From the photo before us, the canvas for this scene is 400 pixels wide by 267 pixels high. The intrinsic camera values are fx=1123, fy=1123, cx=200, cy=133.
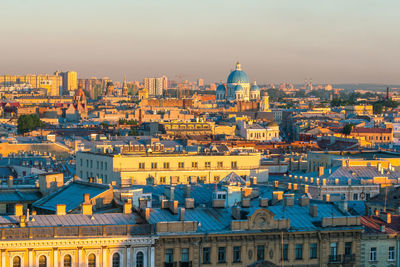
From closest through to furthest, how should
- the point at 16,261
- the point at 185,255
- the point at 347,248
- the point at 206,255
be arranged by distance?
the point at 16,261, the point at 185,255, the point at 206,255, the point at 347,248

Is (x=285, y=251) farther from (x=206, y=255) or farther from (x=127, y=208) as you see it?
(x=127, y=208)

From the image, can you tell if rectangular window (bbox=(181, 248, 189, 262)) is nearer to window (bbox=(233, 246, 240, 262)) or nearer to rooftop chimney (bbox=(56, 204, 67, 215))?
window (bbox=(233, 246, 240, 262))

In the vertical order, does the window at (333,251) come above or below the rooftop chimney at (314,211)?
below

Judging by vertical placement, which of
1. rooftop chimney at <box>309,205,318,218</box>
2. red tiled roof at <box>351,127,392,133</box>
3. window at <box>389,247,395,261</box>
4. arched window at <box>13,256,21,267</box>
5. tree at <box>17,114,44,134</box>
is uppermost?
rooftop chimney at <box>309,205,318,218</box>

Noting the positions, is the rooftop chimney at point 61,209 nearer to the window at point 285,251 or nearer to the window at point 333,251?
the window at point 285,251

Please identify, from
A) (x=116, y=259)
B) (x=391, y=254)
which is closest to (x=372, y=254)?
(x=391, y=254)

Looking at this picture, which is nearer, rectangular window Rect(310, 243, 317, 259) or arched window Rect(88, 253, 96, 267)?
arched window Rect(88, 253, 96, 267)

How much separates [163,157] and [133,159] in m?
1.98

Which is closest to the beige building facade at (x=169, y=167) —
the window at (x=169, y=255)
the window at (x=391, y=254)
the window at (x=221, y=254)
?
the window at (x=391, y=254)

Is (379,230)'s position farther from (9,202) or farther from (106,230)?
(9,202)

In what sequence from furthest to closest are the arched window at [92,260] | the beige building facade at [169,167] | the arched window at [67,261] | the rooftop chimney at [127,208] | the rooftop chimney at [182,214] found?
the beige building facade at [169,167] → the rooftop chimney at [127,208] → the rooftop chimney at [182,214] → the arched window at [92,260] → the arched window at [67,261]

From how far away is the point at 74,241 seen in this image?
33.5 metres

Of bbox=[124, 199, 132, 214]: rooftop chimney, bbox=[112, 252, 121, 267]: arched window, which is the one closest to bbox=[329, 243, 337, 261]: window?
bbox=[124, 199, 132, 214]: rooftop chimney

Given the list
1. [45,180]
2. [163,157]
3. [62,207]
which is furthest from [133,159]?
[62,207]
